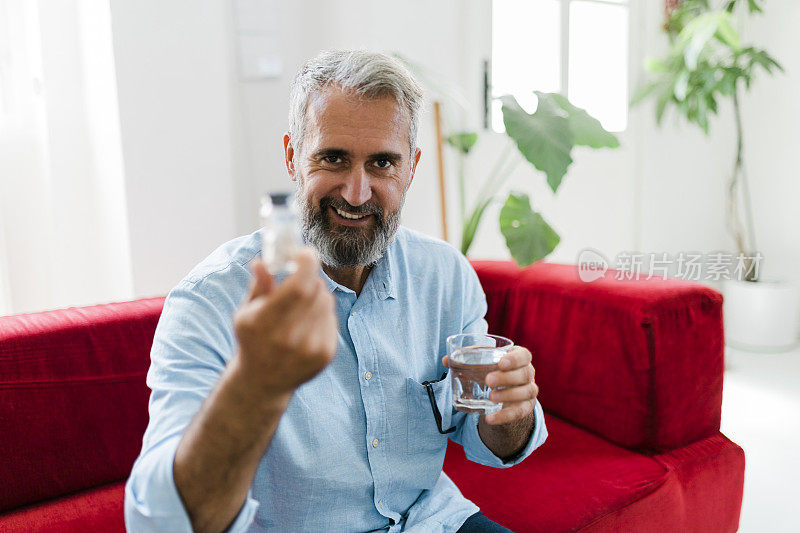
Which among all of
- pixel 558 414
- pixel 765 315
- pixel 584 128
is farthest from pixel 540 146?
pixel 765 315

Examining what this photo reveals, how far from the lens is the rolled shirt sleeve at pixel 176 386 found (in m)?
0.61

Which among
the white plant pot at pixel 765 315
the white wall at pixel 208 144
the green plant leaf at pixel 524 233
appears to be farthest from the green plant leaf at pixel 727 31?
the green plant leaf at pixel 524 233

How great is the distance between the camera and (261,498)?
88 centimetres

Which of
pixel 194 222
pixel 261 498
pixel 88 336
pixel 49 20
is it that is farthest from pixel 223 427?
pixel 49 20

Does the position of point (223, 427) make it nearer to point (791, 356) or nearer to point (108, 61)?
point (108, 61)

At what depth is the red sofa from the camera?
3.78 feet

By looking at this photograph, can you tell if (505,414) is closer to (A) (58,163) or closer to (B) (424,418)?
(B) (424,418)

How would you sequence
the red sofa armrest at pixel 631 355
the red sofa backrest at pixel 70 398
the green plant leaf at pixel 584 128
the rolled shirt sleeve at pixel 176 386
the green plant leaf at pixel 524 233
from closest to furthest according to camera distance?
the rolled shirt sleeve at pixel 176 386 → the red sofa backrest at pixel 70 398 → the red sofa armrest at pixel 631 355 → the green plant leaf at pixel 524 233 → the green plant leaf at pixel 584 128

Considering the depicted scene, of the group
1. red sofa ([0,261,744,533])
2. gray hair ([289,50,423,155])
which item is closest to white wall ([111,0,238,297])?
red sofa ([0,261,744,533])

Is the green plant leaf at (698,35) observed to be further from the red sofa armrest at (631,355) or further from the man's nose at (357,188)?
the man's nose at (357,188)

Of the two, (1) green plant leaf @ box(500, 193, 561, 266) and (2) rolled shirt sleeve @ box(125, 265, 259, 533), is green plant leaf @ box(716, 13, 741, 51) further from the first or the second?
(2) rolled shirt sleeve @ box(125, 265, 259, 533)

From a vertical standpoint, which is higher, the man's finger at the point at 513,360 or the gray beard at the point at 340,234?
the gray beard at the point at 340,234

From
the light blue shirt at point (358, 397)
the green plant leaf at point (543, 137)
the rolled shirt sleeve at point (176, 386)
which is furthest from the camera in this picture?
the green plant leaf at point (543, 137)

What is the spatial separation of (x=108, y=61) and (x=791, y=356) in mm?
3329
